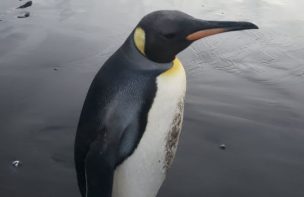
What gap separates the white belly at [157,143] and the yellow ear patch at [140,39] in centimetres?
16

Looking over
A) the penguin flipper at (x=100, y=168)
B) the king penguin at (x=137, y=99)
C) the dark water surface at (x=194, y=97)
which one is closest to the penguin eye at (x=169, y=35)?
the king penguin at (x=137, y=99)

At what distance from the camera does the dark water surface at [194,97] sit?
2.89 metres

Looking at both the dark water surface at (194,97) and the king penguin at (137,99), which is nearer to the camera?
the king penguin at (137,99)

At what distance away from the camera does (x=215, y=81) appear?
14.2 feet

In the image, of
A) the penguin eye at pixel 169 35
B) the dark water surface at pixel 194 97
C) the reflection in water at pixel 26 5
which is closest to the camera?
the penguin eye at pixel 169 35

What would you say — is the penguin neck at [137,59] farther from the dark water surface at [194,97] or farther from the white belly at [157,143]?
the dark water surface at [194,97]

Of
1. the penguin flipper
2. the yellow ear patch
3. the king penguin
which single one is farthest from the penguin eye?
the penguin flipper

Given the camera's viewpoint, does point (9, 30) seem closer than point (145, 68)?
No

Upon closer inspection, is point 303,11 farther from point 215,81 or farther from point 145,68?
point 145,68

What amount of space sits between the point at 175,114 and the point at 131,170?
14.2 inches

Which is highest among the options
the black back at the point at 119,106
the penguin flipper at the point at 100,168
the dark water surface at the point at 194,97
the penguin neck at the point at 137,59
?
the penguin neck at the point at 137,59

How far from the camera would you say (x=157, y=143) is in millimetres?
2232

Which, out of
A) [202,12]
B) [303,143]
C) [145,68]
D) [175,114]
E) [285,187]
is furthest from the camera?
[202,12]

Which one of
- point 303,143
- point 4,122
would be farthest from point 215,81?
point 4,122
